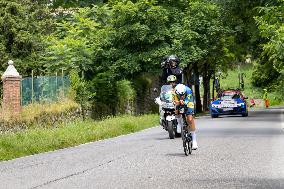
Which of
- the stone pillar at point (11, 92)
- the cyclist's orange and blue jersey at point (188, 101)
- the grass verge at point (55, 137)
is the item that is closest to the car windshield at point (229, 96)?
the grass verge at point (55, 137)

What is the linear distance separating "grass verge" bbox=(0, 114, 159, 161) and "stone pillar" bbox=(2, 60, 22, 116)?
417cm

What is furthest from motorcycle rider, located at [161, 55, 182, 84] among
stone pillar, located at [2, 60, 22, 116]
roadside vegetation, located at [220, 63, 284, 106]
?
roadside vegetation, located at [220, 63, 284, 106]

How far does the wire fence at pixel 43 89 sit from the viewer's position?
2944 cm

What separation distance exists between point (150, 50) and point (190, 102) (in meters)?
25.4

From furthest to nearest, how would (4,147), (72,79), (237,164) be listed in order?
(72,79) < (4,147) < (237,164)

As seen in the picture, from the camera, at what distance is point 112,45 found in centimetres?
4069

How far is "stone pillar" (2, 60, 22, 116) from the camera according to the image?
27.2 meters

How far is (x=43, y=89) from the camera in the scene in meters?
31.0

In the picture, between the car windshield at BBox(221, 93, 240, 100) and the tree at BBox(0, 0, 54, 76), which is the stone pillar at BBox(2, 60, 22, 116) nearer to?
the car windshield at BBox(221, 93, 240, 100)

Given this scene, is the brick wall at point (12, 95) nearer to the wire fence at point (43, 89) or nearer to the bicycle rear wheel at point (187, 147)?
the wire fence at point (43, 89)

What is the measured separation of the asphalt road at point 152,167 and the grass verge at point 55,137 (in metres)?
0.86

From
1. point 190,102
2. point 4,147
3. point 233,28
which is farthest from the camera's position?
point 233,28

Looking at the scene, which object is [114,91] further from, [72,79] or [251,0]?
[251,0]

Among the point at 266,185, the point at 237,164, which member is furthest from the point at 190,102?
the point at 266,185
